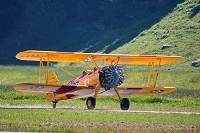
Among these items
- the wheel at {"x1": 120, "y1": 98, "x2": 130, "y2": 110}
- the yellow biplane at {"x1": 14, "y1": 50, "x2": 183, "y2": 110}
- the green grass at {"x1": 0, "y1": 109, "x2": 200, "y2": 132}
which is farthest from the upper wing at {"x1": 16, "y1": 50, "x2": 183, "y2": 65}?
the green grass at {"x1": 0, "y1": 109, "x2": 200, "y2": 132}

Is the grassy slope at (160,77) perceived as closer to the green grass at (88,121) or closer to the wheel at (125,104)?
the green grass at (88,121)

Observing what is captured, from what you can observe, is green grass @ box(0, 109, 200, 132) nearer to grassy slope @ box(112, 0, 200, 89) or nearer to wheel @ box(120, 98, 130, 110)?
wheel @ box(120, 98, 130, 110)

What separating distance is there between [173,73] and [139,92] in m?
29.4

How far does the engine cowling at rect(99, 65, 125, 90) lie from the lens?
31.1 metres

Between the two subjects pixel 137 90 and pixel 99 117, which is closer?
pixel 99 117

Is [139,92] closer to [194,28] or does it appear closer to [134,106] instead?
[134,106]

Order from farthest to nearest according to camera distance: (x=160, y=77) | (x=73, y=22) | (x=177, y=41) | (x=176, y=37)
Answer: (x=73, y=22), (x=176, y=37), (x=177, y=41), (x=160, y=77)

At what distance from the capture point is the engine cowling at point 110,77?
1223 inches

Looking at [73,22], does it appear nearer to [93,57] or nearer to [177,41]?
[177,41]

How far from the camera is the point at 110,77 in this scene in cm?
3102

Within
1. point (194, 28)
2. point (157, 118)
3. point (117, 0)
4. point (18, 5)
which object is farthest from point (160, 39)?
point (157, 118)

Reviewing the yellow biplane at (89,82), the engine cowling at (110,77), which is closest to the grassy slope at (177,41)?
the yellow biplane at (89,82)

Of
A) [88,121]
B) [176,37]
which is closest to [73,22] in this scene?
[176,37]

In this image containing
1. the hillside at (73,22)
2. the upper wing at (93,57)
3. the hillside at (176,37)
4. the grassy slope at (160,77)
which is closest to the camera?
the grassy slope at (160,77)
